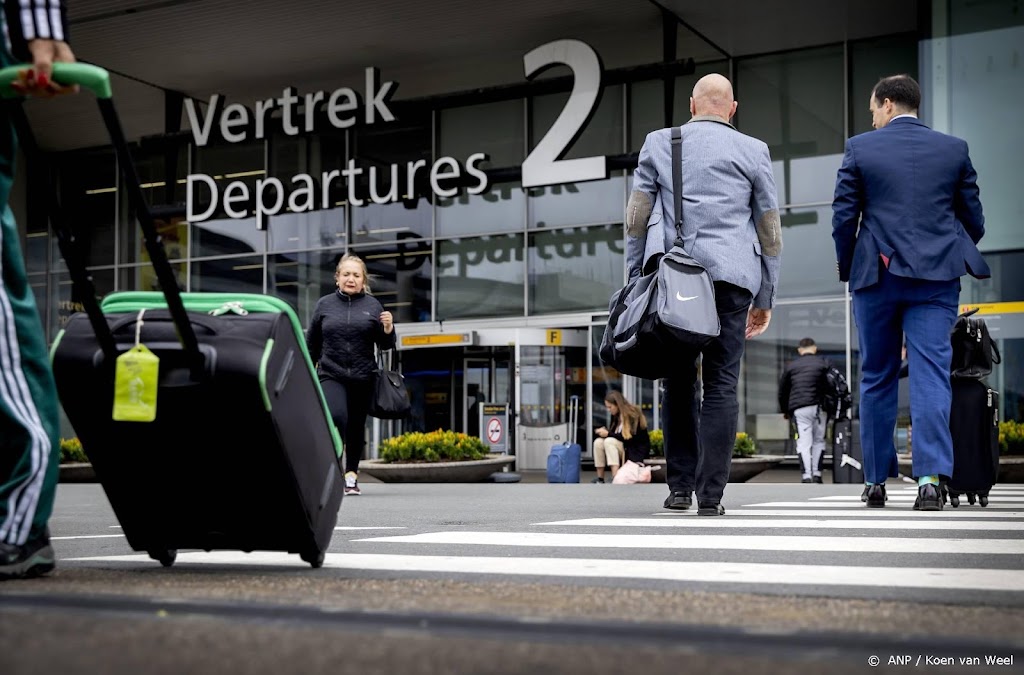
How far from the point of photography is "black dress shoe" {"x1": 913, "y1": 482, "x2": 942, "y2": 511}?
6.38 m

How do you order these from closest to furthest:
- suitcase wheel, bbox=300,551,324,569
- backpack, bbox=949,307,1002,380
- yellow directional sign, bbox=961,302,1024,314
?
suitcase wheel, bbox=300,551,324,569
backpack, bbox=949,307,1002,380
yellow directional sign, bbox=961,302,1024,314

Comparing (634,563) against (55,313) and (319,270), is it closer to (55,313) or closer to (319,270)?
(319,270)

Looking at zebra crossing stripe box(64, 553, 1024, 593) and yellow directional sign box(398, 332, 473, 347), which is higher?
yellow directional sign box(398, 332, 473, 347)

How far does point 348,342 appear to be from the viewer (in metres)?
9.67

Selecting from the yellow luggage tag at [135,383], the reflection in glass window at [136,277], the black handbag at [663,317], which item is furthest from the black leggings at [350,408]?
the reflection in glass window at [136,277]

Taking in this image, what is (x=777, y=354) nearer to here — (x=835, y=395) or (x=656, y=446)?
(x=656, y=446)

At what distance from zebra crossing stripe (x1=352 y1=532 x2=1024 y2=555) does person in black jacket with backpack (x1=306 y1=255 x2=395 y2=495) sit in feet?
15.0

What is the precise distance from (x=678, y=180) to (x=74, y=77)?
11.9ft

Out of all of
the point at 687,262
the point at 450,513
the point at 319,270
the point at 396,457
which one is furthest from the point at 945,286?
the point at 319,270

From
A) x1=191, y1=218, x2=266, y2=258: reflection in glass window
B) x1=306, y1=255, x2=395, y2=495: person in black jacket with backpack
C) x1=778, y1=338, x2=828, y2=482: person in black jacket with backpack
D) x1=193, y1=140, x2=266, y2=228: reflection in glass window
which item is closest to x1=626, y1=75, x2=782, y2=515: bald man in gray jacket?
x1=306, y1=255, x2=395, y2=495: person in black jacket with backpack

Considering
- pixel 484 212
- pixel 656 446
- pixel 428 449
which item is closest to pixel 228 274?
pixel 484 212

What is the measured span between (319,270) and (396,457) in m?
10.2

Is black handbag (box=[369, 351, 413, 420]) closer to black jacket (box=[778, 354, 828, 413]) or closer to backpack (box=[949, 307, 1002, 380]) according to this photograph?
backpack (box=[949, 307, 1002, 380])

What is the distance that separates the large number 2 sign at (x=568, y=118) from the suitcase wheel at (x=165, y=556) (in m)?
19.3
